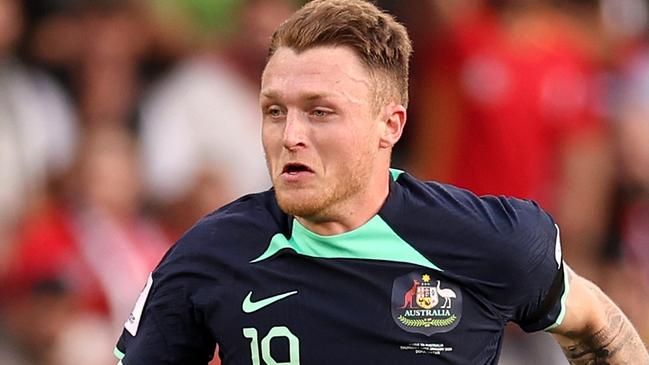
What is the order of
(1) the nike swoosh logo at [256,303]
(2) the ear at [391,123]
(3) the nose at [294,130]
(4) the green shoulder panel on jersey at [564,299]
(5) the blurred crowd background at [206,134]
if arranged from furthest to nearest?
1. (5) the blurred crowd background at [206,134]
2. (4) the green shoulder panel on jersey at [564,299]
3. (2) the ear at [391,123]
4. (1) the nike swoosh logo at [256,303]
5. (3) the nose at [294,130]

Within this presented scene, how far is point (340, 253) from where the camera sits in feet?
13.1

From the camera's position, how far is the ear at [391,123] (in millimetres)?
4020

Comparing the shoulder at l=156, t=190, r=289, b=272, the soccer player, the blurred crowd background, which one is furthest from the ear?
the blurred crowd background

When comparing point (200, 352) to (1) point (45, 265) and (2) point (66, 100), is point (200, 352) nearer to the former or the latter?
(1) point (45, 265)

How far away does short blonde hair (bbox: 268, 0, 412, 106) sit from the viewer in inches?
153

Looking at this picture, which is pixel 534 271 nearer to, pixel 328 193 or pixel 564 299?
pixel 564 299

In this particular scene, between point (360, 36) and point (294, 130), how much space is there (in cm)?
33

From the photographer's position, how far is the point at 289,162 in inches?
150

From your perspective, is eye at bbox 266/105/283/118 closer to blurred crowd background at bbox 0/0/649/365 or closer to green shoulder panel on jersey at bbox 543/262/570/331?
green shoulder panel on jersey at bbox 543/262/570/331

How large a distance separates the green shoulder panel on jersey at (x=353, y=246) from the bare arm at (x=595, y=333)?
1.69 feet

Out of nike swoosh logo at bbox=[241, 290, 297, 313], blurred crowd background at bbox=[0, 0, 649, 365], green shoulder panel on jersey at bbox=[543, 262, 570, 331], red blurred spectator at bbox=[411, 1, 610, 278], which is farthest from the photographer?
red blurred spectator at bbox=[411, 1, 610, 278]

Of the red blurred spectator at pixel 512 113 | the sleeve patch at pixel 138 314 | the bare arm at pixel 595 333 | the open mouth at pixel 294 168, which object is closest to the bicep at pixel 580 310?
the bare arm at pixel 595 333

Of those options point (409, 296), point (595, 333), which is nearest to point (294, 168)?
→ point (409, 296)

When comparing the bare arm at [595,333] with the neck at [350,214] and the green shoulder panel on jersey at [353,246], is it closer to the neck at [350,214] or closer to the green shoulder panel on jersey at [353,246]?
the green shoulder panel on jersey at [353,246]
